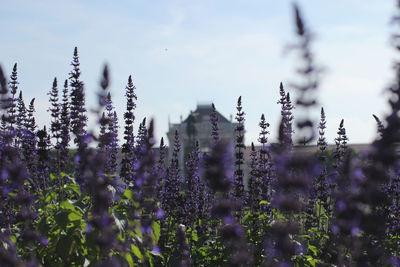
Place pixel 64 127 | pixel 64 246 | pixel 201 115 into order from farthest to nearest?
pixel 201 115, pixel 64 127, pixel 64 246

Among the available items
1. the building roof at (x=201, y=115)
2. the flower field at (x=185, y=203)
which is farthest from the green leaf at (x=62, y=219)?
the building roof at (x=201, y=115)

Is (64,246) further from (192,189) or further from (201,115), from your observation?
(201,115)

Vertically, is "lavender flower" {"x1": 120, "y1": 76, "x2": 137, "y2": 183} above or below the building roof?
below

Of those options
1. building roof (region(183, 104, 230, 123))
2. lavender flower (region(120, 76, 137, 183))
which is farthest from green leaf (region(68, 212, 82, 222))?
building roof (region(183, 104, 230, 123))

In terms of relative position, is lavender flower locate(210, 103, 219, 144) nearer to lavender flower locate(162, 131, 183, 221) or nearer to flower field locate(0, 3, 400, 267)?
flower field locate(0, 3, 400, 267)

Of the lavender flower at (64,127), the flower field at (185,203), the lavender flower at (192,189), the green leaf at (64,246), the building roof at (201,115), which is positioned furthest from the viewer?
the building roof at (201,115)

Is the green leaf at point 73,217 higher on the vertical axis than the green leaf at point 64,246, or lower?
higher

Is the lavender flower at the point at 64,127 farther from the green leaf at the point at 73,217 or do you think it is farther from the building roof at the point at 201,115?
the building roof at the point at 201,115

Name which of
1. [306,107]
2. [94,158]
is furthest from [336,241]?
[94,158]

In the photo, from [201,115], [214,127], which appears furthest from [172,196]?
[201,115]

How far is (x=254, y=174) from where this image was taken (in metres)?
7.52

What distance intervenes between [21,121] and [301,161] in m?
6.08

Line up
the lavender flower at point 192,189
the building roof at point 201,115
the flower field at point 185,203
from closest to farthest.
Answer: the flower field at point 185,203 < the lavender flower at point 192,189 < the building roof at point 201,115

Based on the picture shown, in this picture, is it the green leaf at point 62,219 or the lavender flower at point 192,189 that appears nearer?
the green leaf at point 62,219
